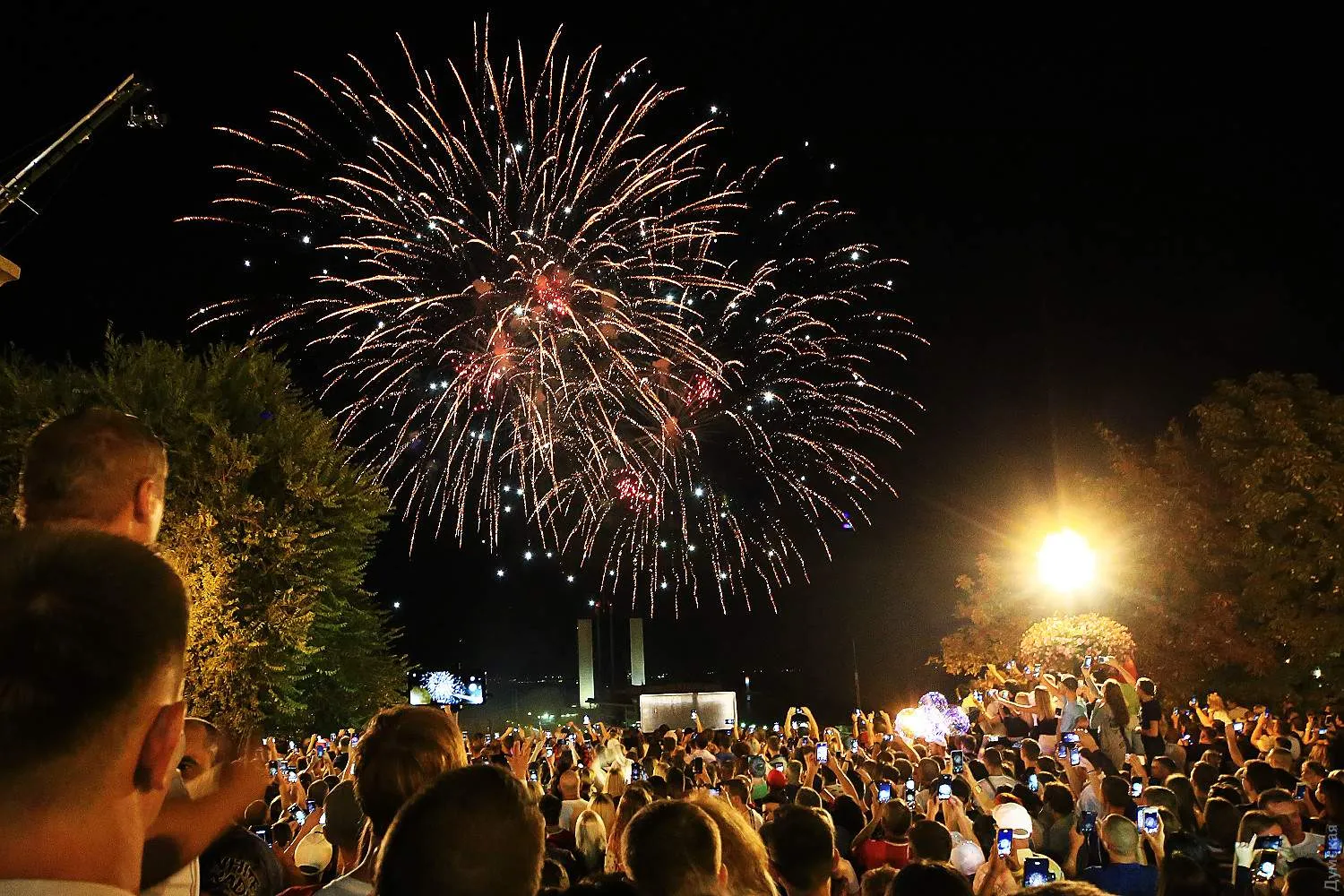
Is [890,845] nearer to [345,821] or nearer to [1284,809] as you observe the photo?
[1284,809]

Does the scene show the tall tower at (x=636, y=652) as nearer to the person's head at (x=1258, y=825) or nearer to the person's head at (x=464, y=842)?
the person's head at (x=1258, y=825)

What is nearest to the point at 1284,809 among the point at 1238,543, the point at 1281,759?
the point at 1281,759

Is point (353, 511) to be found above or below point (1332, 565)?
above

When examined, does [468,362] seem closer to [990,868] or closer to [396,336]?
[396,336]

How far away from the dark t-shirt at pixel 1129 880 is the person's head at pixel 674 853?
3353mm

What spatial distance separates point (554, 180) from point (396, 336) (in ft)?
15.6

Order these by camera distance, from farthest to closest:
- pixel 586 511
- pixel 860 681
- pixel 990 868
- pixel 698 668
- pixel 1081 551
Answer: pixel 586 511 < pixel 698 668 < pixel 860 681 < pixel 1081 551 < pixel 990 868

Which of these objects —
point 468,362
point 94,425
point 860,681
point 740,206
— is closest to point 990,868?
point 94,425

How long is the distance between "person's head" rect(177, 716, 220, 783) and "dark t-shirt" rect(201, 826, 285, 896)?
24.9 inches

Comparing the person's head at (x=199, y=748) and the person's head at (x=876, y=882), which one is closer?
the person's head at (x=199, y=748)

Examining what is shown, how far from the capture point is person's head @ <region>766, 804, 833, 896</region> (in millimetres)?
4746

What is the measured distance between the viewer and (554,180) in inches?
814

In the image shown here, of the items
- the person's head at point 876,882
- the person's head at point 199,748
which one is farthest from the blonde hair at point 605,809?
the person's head at point 199,748

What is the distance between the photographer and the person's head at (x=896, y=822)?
688 centimetres
